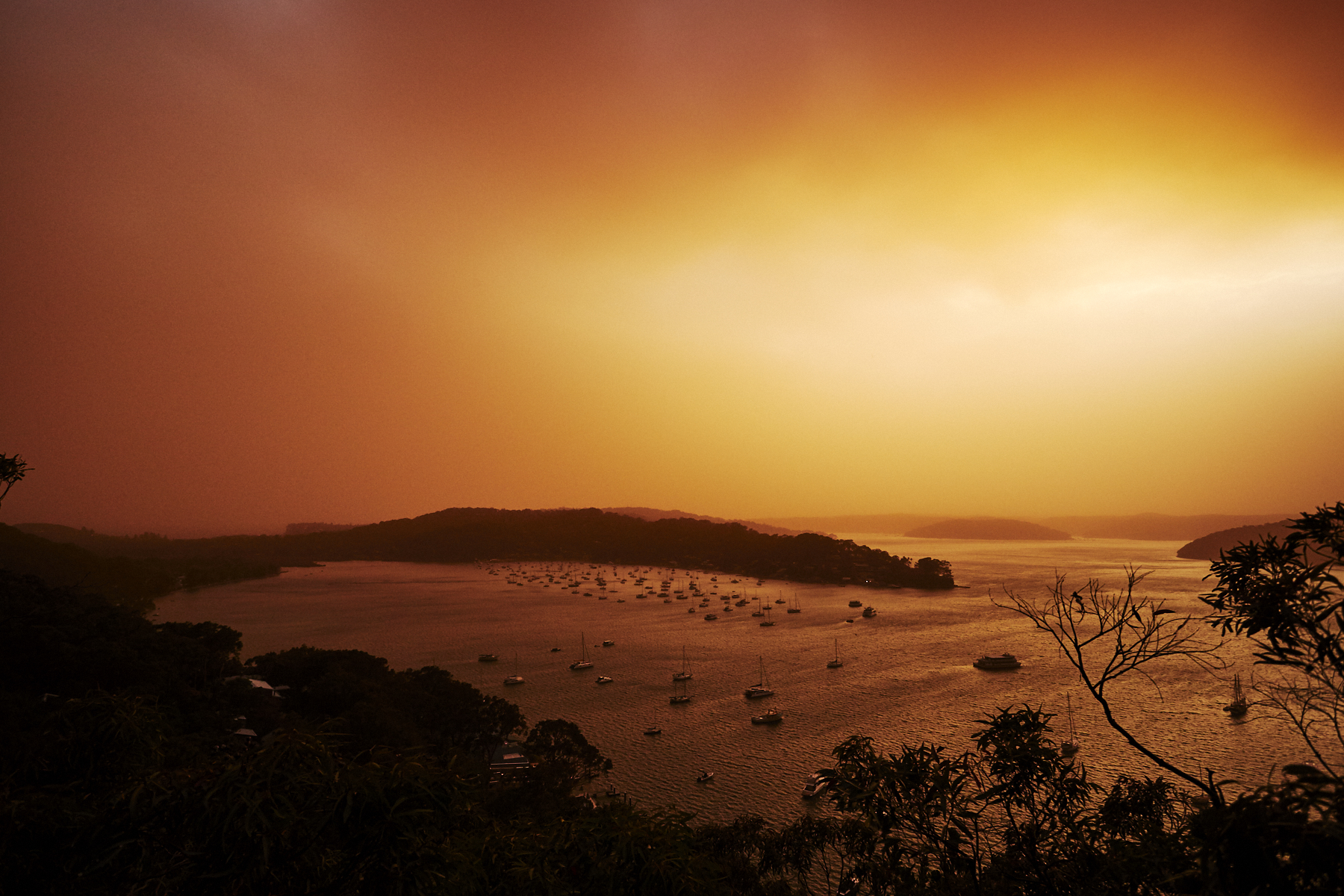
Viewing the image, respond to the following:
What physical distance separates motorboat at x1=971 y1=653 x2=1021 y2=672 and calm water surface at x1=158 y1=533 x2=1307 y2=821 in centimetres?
143

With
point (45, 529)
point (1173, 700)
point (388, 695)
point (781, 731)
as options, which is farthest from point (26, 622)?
point (45, 529)

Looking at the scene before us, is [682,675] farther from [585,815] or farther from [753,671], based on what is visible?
[585,815]

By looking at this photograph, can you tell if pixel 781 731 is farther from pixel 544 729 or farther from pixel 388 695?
pixel 388 695

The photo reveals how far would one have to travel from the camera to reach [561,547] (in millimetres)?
157750

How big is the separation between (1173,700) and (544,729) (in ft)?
116

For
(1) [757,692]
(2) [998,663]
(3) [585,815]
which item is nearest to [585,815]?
(3) [585,815]

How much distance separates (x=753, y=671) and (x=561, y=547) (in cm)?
11986

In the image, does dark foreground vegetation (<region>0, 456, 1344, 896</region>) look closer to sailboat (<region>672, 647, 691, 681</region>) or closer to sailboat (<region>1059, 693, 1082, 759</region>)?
sailboat (<region>1059, 693, 1082, 759</region>)

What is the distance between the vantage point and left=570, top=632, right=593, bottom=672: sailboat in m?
44.9

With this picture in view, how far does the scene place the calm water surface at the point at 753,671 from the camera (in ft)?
87.1

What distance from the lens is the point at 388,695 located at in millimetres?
26609

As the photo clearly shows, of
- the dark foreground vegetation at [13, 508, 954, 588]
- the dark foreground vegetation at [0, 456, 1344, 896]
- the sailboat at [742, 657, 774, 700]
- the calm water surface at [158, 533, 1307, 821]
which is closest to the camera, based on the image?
the dark foreground vegetation at [0, 456, 1344, 896]

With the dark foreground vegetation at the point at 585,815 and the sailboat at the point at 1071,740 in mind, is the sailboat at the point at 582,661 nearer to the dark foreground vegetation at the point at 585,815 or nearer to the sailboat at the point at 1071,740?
the sailboat at the point at 1071,740

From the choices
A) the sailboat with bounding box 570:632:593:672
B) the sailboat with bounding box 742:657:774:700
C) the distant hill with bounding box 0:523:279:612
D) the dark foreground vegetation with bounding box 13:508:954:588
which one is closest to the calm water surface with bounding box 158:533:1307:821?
the sailboat with bounding box 742:657:774:700
